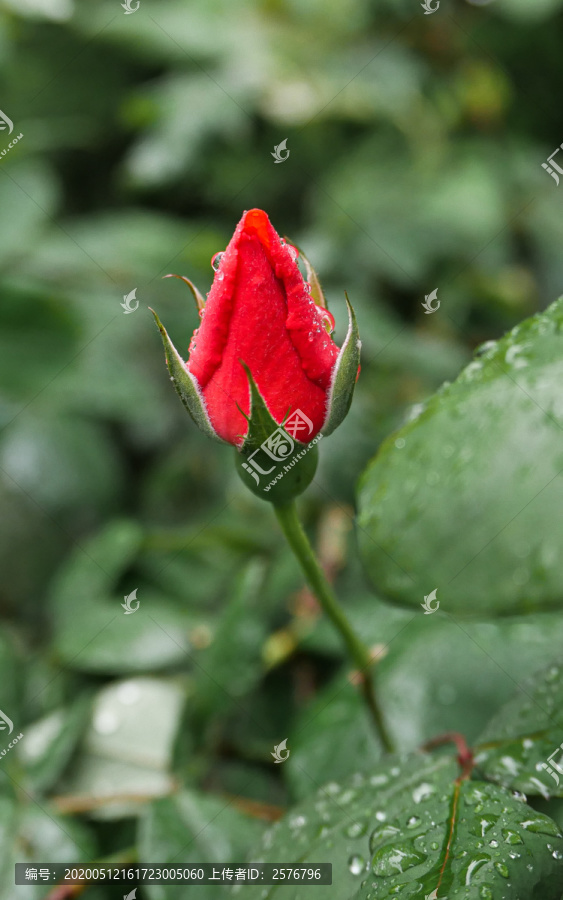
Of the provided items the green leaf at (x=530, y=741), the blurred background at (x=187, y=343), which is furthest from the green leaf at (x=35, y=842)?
the green leaf at (x=530, y=741)

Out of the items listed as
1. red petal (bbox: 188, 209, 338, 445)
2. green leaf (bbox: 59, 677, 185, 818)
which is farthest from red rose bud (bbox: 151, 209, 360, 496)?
green leaf (bbox: 59, 677, 185, 818)

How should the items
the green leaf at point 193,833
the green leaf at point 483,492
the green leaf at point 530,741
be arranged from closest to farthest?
the green leaf at point 483,492 → the green leaf at point 530,741 → the green leaf at point 193,833

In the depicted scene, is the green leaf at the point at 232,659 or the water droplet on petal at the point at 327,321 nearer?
the water droplet on petal at the point at 327,321

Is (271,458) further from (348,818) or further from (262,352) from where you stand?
(348,818)

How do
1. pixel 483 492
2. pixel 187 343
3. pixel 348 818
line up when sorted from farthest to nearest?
pixel 187 343 → pixel 348 818 → pixel 483 492

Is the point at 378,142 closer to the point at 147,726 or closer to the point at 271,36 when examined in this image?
the point at 271,36

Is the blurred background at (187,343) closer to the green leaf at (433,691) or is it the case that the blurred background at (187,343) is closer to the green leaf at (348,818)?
the green leaf at (433,691)

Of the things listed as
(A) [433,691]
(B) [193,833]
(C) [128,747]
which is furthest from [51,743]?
(A) [433,691]

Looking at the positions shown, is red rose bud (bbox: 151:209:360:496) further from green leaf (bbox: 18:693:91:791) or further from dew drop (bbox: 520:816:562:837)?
green leaf (bbox: 18:693:91:791)
